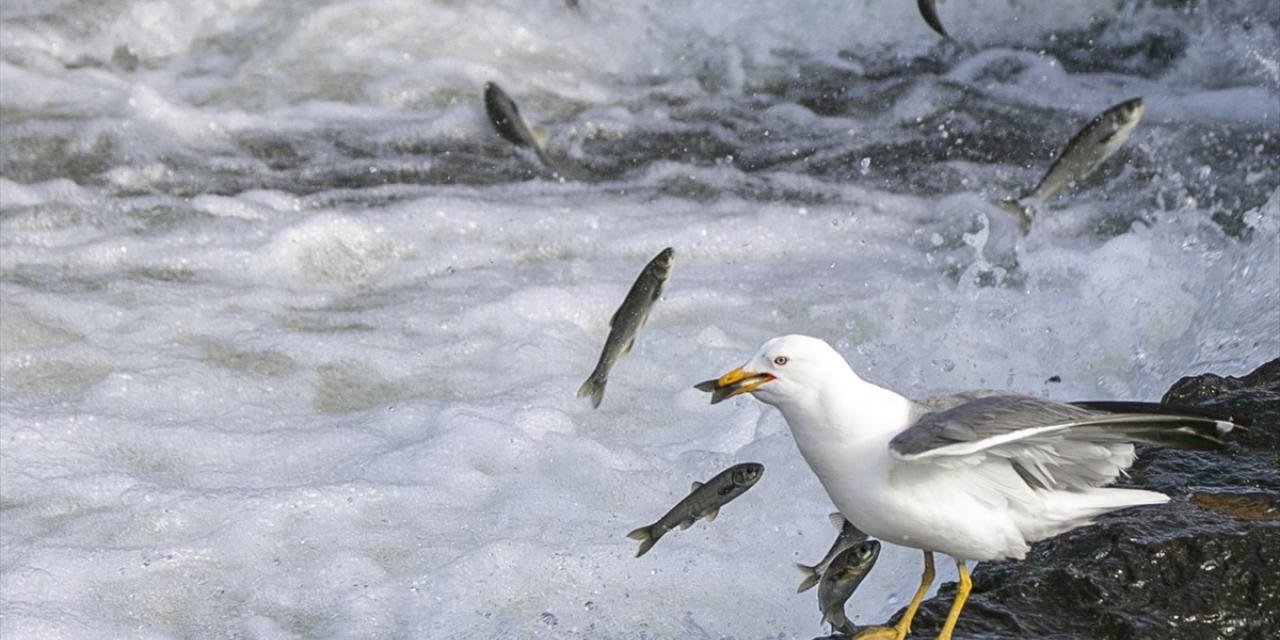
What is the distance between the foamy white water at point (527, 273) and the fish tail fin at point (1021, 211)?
8cm

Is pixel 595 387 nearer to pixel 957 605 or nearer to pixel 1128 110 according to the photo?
pixel 957 605

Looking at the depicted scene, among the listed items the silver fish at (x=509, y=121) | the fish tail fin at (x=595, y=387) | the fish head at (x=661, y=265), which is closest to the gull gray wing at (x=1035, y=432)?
the fish head at (x=661, y=265)

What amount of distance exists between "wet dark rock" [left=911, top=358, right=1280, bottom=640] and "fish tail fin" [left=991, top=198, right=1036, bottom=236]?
11.8ft

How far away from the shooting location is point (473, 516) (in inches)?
197

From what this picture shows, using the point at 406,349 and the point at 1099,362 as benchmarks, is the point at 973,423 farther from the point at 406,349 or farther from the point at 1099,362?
the point at 406,349

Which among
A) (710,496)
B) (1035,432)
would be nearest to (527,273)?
(710,496)

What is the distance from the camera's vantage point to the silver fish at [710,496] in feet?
12.7

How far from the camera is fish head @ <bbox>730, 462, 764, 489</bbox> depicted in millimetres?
3850

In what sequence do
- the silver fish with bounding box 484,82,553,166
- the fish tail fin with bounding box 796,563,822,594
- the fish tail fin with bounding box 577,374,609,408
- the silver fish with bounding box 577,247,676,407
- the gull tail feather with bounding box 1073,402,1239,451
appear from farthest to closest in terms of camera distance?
the silver fish with bounding box 484,82,553,166, the fish tail fin with bounding box 577,374,609,408, the silver fish with bounding box 577,247,676,407, the fish tail fin with bounding box 796,563,822,594, the gull tail feather with bounding box 1073,402,1239,451

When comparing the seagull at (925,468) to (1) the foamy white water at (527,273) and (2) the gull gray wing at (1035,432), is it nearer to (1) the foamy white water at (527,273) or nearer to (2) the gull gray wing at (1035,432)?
(2) the gull gray wing at (1035,432)

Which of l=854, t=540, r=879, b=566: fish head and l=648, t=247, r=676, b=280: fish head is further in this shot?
l=648, t=247, r=676, b=280: fish head

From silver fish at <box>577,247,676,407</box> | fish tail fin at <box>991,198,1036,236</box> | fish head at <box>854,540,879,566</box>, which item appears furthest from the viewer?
fish tail fin at <box>991,198,1036,236</box>

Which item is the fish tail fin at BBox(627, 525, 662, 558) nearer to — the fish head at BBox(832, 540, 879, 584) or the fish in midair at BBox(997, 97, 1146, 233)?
the fish head at BBox(832, 540, 879, 584)

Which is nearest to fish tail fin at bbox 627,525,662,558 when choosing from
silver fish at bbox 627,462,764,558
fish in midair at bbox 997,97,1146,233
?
silver fish at bbox 627,462,764,558
